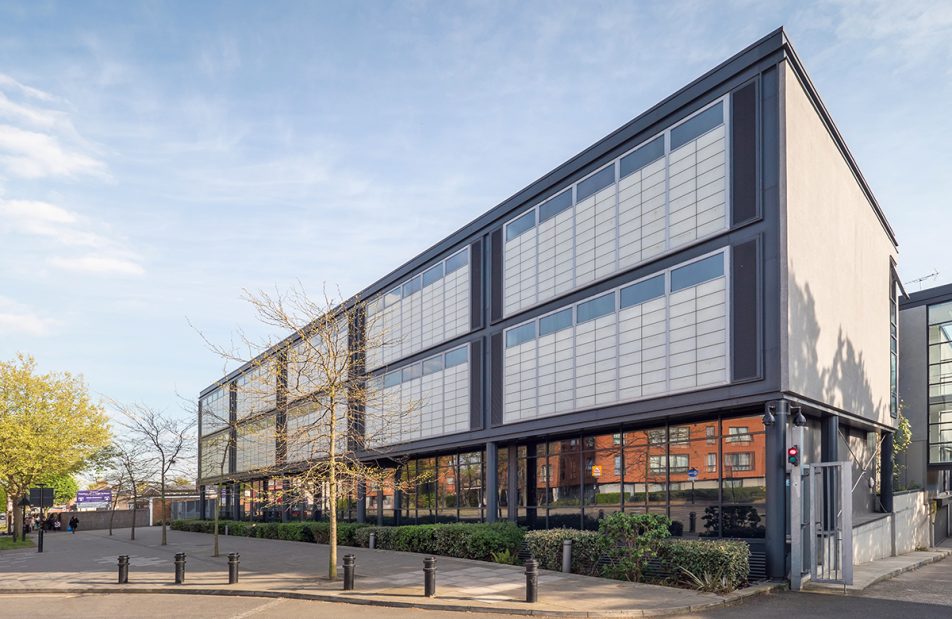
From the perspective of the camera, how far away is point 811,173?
2242cm

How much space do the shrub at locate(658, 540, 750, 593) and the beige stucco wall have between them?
4.09 m

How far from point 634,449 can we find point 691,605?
831 centimetres

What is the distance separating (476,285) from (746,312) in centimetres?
1388

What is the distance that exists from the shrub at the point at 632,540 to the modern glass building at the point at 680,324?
2378 mm

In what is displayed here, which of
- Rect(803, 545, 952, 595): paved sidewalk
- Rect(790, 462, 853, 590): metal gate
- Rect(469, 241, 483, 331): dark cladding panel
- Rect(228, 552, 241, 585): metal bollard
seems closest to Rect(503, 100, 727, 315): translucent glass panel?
Rect(469, 241, 483, 331): dark cladding panel

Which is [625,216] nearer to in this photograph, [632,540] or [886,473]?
[632,540]

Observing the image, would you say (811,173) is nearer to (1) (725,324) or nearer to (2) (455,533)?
(1) (725,324)

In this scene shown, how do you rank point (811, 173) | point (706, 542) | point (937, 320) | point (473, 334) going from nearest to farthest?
1. point (706, 542)
2. point (811, 173)
3. point (473, 334)
4. point (937, 320)

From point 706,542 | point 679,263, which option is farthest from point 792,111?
point 706,542

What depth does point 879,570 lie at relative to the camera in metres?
22.7

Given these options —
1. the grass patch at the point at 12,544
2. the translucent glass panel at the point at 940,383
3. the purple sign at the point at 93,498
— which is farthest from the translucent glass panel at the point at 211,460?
the translucent glass panel at the point at 940,383

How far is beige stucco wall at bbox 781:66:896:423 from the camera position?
20.5m

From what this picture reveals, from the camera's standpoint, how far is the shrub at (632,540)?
19.6 metres

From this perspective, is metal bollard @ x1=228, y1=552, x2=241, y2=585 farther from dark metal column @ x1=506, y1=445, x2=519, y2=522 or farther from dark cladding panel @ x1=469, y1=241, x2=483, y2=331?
dark cladding panel @ x1=469, y1=241, x2=483, y2=331
